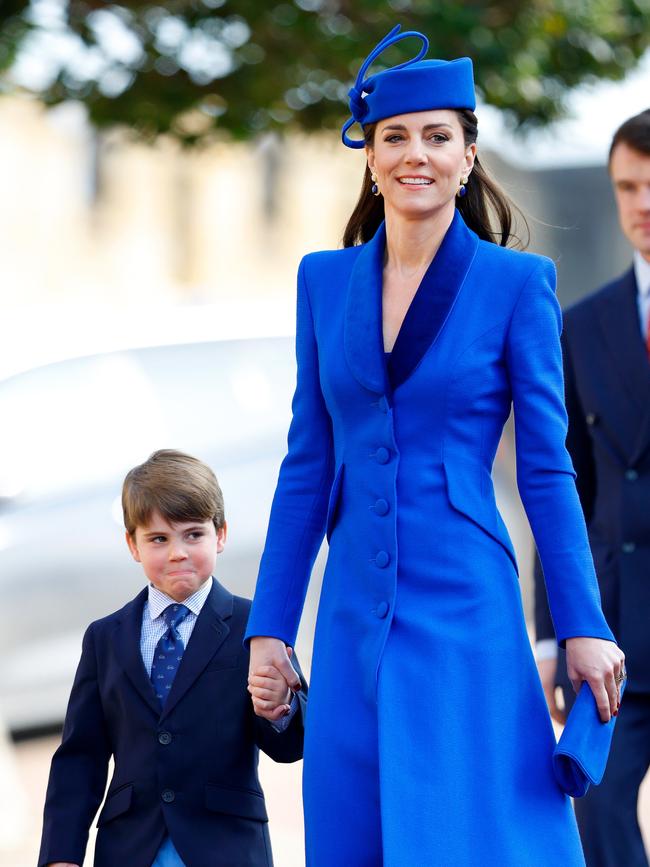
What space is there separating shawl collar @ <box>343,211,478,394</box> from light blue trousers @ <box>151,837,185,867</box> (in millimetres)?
931

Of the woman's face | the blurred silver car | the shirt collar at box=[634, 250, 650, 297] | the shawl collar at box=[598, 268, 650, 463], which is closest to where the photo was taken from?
the woman's face

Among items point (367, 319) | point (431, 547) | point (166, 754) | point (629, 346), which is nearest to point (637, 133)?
point (629, 346)

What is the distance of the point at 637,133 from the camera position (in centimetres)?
385

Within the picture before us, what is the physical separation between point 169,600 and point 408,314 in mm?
744

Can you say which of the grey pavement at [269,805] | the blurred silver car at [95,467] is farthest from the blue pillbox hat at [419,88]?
the blurred silver car at [95,467]

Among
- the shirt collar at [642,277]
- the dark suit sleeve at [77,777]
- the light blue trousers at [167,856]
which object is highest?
the shirt collar at [642,277]

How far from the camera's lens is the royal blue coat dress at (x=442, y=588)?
285 centimetres

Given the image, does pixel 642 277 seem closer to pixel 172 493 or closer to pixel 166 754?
pixel 172 493

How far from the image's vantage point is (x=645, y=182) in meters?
3.85

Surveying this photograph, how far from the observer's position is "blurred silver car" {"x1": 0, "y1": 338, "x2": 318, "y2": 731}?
7211 mm

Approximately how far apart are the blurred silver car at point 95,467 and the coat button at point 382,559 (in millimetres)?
4422

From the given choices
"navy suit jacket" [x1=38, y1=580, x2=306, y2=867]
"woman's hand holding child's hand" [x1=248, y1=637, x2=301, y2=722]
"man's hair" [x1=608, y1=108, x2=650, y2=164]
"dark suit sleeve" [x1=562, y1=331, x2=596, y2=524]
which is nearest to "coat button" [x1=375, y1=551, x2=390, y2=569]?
"woman's hand holding child's hand" [x1=248, y1=637, x2=301, y2=722]

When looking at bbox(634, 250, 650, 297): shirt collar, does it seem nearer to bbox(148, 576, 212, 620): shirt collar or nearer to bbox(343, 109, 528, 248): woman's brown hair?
bbox(343, 109, 528, 248): woman's brown hair

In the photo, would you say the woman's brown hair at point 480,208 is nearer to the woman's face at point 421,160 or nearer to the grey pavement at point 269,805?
the woman's face at point 421,160
